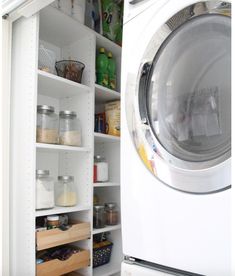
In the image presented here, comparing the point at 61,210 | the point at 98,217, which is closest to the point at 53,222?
the point at 61,210

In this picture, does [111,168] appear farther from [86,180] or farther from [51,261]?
[51,261]

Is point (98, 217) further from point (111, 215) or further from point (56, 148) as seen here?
point (56, 148)

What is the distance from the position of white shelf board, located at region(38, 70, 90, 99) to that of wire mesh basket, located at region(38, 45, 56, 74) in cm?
7

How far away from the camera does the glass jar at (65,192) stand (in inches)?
62.7

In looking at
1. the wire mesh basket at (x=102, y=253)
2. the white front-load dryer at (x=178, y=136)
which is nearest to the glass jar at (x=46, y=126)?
the white front-load dryer at (x=178, y=136)

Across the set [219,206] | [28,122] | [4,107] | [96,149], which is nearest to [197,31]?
[219,206]

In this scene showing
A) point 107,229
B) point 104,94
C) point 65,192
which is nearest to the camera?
point 65,192

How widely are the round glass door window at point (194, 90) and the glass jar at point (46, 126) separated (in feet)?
2.32

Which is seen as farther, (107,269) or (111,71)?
(111,71)

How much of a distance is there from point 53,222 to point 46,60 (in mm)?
921

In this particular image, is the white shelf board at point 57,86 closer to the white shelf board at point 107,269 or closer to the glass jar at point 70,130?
the glass jar at point 70,130

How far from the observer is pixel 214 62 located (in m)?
0.87

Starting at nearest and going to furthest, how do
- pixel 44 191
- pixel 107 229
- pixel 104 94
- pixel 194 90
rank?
pixel 194 90
pixel 44 191
pixel 107 229
pixel 104 94

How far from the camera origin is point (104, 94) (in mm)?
1933
